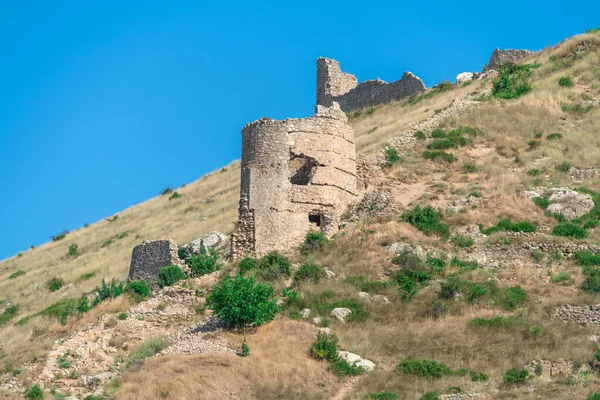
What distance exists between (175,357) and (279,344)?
2171mm

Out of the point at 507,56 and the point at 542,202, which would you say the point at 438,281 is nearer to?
the point at 542,202

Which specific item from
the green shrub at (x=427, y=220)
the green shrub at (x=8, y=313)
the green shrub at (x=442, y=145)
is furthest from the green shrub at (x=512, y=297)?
the green shrub at (x=8, y=313)

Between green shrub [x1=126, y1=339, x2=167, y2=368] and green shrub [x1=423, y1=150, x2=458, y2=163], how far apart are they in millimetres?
12876

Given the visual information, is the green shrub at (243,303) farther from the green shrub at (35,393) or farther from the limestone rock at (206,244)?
the limestone rock at (206,244)

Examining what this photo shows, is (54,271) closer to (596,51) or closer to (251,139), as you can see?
(251,139)

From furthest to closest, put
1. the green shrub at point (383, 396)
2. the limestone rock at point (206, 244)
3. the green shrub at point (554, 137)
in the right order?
the green shrub at point (554, 137)
the limestone rock at point (206, 244)
the green shrub at point (383, 396)

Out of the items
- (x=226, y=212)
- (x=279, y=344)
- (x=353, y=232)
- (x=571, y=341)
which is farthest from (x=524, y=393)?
(x=226, y=212)

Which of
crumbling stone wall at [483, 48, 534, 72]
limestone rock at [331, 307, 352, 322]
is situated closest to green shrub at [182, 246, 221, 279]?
limestone rock at [331, 307, 352, 322]

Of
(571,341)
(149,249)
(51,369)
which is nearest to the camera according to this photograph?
(571,341)

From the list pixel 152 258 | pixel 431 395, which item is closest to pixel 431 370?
pixel 431 395

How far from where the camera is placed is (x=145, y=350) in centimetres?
2475

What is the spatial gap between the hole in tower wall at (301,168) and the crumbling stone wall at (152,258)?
151 inches

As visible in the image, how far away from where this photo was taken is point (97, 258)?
4138cm

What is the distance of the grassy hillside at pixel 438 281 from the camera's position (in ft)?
72.3
